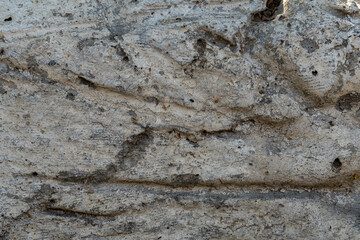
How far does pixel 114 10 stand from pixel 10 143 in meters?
0.55

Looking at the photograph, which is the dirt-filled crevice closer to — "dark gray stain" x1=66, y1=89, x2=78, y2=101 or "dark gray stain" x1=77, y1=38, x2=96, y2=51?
"dark gray stain" x1=77, y1=38, x2=96, y2=51

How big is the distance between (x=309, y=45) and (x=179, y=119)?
484mm

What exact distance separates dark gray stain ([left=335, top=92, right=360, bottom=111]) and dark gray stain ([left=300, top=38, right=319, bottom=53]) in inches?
7.5

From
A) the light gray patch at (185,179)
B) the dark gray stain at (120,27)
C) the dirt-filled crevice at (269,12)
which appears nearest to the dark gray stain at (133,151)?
the light gray patch at (185,179)

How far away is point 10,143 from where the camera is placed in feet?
5.63

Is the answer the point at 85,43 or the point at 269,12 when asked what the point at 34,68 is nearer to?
the point at 85,43

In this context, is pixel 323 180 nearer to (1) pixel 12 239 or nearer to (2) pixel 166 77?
(2) pixel 166 77

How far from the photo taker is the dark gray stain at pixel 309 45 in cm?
167

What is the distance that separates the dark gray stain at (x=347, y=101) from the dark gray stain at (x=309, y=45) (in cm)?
19

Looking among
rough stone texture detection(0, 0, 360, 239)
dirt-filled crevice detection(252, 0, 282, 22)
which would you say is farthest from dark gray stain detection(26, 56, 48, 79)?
dirt-filled crevice detection(252, 0, 282, 22)

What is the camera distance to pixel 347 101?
1.72m

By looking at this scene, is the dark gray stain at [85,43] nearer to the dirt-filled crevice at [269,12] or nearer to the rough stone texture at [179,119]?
the rough stone texture at [179,119]

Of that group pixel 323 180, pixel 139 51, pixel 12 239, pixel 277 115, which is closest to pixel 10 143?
pixel 12 239

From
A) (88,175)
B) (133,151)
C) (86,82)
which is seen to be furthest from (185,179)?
(86,82)
